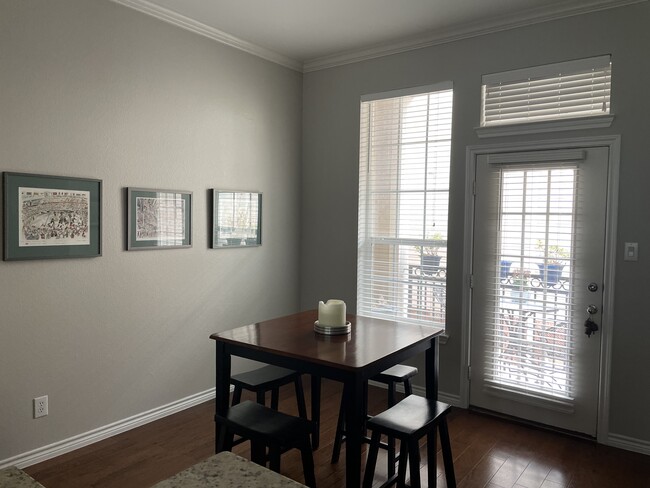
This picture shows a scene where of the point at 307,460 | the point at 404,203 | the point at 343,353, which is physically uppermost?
the point at 404,203

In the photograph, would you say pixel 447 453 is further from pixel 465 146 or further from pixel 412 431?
pixel 465 146

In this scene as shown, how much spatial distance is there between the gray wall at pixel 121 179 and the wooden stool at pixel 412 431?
6.02ft

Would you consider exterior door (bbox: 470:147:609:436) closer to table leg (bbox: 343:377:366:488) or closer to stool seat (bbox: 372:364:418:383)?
stool seat (bbox: 372:364:418:383)

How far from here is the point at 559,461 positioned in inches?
117

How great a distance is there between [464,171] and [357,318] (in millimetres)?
1460

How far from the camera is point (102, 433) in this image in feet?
10.4

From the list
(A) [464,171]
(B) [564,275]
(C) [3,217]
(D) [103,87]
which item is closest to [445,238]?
(A) [464,171]

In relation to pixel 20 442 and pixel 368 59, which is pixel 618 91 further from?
pixel 20 442

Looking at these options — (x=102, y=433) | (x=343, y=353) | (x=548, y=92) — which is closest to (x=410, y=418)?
(x=343, y=353)

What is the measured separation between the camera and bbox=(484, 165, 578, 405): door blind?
3.34m

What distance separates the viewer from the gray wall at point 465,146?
310cm

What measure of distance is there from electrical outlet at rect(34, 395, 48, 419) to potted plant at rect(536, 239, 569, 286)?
3203 mm

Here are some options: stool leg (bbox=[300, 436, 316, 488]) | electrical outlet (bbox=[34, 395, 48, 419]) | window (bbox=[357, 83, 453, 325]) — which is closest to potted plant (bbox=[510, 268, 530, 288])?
window (bbox=[357, 83, 453, 325])

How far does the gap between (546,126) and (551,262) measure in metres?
0.91
